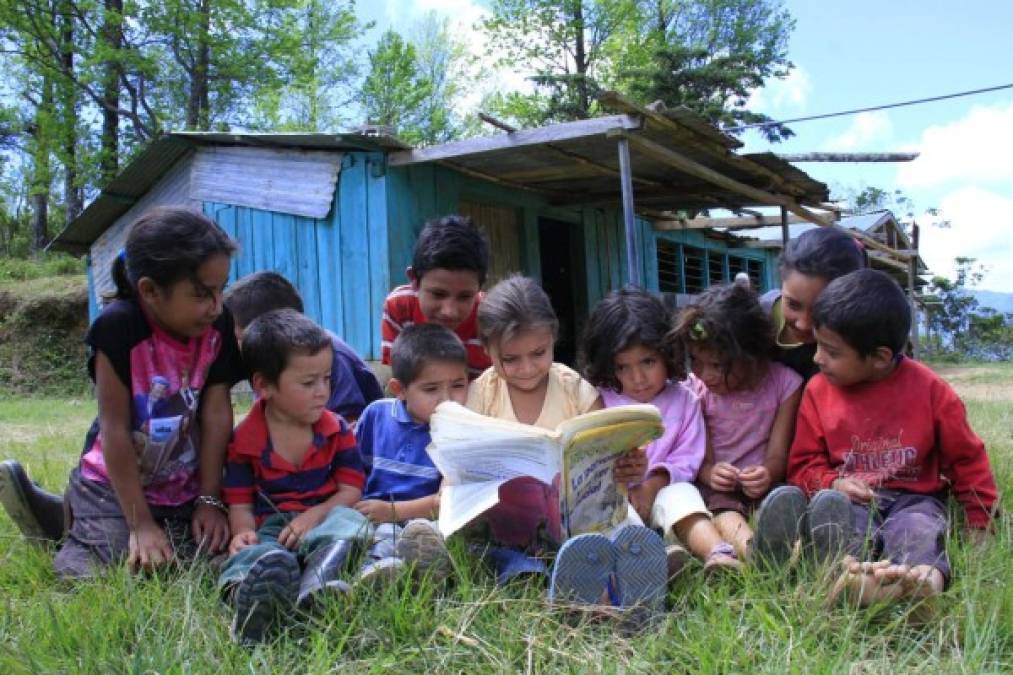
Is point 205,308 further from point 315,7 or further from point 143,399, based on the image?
point 315,7

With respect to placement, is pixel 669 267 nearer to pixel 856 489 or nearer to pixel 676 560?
pixel 856 489

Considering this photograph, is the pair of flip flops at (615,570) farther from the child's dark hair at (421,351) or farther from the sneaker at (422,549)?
the child's dark hair at (421,351)

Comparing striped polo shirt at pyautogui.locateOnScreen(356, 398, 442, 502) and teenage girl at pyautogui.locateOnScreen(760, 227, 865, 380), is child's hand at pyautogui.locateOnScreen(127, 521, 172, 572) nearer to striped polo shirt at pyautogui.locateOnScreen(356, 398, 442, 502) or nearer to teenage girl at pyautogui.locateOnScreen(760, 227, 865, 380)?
striped polo shirt at pyautogui.locateOnScreen(356, 398, 442, 502)

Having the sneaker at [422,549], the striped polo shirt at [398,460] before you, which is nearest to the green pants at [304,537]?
the sneaker at [422,549]

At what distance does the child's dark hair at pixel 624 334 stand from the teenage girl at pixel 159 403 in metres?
1.18

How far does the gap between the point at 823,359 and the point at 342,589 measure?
4.97 ft

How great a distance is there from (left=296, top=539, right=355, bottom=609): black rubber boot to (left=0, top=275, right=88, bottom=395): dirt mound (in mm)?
12590

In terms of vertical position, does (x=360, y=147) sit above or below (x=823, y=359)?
above

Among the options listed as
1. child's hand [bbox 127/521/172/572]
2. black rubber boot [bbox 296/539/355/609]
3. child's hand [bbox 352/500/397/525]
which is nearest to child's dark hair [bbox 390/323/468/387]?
child's hand [bbox 352/500/397/525]

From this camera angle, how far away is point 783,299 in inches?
113

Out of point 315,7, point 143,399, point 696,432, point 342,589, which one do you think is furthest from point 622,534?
point 315,7

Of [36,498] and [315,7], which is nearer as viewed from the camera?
[36,498]

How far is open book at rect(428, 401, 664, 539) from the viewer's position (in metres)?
1.97

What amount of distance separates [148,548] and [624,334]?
5.17ft
